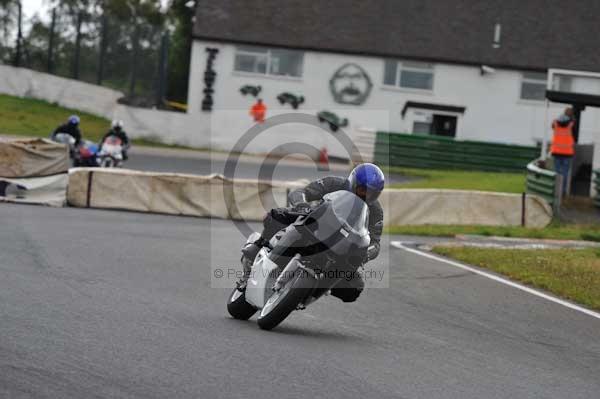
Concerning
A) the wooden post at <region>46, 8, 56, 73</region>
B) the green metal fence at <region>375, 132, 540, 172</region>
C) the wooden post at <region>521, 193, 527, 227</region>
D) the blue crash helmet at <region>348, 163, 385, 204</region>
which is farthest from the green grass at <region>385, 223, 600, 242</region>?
the wooden post at <region>46, 8, 56, 73</region>

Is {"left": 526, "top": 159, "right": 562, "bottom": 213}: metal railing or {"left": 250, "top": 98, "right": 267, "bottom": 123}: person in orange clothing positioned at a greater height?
{"left": 250, "top": 98, "right": 267, "bottom": 123}: person in orange clothing

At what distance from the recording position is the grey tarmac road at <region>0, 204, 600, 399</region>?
6883 millimetres

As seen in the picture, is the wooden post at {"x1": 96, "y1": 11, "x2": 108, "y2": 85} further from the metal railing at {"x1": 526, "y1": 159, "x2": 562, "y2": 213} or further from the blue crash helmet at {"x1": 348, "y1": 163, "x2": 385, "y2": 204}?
the blue crash helmet at {"x1": 348, "y1": 163, "x2": 385, "y2": 204}

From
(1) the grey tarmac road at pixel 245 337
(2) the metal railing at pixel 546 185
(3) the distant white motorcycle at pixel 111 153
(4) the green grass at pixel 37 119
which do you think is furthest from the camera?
(4) the green grass at pixel 37 119

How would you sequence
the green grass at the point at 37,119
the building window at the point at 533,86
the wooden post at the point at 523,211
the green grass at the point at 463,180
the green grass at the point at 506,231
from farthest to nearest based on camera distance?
1. the building window at the point at 533,86
2. the green grass at the point at 37,119
3. the green grass at the point at 463,180
4. the wooden post at the point at 523,211
5. the green grass at the point at 506,231

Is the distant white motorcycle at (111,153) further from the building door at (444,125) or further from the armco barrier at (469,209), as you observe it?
the building door at (444,125)

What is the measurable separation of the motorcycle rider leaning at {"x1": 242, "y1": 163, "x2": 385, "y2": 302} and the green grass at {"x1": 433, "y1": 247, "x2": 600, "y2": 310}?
4.57m

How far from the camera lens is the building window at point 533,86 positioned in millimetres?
46375

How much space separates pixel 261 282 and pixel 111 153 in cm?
1879

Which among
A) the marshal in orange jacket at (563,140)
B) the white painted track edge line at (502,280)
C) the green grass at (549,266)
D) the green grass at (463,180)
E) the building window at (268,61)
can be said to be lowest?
the white painted track edge line at (502,280)

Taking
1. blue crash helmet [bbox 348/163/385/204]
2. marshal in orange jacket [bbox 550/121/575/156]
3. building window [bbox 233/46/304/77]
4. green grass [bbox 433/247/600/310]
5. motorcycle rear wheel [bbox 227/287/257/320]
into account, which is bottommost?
green grass [bbox 433/247/600/310]

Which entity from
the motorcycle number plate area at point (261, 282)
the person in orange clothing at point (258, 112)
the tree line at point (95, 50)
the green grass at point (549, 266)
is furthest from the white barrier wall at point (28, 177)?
the person in orange clothing at point (258, 112)

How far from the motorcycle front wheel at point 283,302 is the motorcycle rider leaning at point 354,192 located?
0.45m

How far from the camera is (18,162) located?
21.5m
